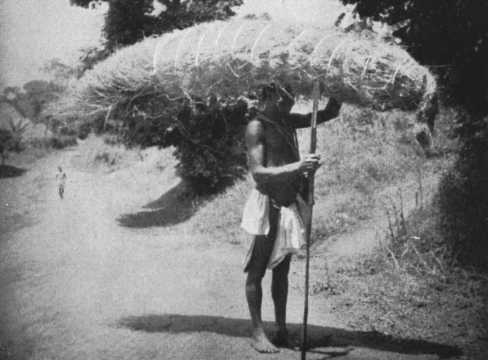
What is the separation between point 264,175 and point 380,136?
26.5 ft

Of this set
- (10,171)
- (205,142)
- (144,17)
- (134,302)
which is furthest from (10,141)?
(134,302)

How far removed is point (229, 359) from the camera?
3.70 m

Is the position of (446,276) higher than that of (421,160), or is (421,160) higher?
(421,160)

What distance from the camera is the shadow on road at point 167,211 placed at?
11.5 metres

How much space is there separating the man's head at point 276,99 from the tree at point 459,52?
4.31ft

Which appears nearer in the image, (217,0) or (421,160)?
(421,160)

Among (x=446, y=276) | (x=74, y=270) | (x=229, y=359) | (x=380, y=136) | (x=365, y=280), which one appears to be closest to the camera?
(x=229, y=359)

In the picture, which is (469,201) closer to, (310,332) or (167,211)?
(310,332)

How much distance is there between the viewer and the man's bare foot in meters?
3.71

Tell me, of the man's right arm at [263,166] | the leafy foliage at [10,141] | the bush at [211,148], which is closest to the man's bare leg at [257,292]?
the man's right arm at [263,166]

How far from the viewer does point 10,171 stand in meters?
22.3

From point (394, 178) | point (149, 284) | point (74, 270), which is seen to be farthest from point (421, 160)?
point (74, 270)

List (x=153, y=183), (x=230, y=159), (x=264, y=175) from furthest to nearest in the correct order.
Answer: (x=153, y=183)
(x=230, y=159)
(x=264, y=175)

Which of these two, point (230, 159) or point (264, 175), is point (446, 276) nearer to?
point (264, 175)
